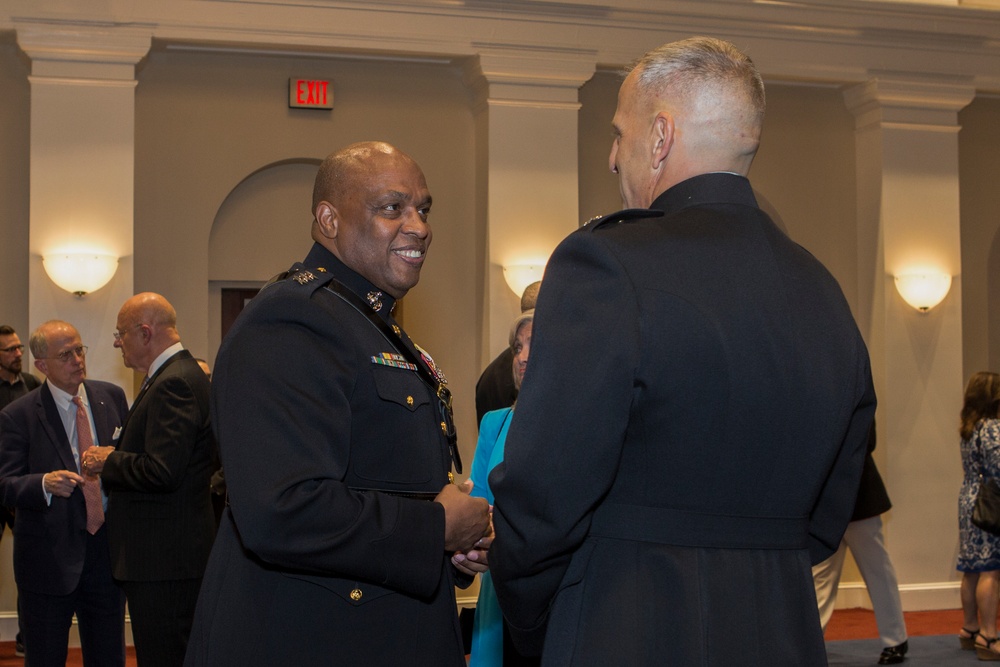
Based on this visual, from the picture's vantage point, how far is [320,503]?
6.11 feet

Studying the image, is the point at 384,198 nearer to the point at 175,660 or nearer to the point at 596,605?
the point at 596,605

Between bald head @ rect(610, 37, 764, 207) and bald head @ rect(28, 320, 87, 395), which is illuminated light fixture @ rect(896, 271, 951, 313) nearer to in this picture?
bald head @ rect(28, 320, 87, 395)

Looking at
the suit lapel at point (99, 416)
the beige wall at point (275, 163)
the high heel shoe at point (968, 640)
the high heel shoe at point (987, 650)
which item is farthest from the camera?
the beige wall at point (275, 163)

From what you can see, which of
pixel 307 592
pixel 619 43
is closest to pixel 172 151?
pixel 619 43

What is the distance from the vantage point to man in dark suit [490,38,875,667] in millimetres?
1518

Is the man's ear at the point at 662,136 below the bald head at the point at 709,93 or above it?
below

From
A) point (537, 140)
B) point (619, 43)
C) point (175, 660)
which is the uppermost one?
point (619, 43)

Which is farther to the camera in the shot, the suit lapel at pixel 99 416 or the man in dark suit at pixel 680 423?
the suit lapel at pixel 99 416

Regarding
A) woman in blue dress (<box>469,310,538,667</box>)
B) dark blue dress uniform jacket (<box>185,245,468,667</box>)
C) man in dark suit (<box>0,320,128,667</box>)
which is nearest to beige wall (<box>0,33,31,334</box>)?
man in dark suit (<box>0,320,128,667</box>)

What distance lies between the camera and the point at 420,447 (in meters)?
2.13

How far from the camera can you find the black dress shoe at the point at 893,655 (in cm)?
608

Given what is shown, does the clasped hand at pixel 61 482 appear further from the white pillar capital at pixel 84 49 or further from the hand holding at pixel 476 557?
the white pillar capital at pixel 84 49

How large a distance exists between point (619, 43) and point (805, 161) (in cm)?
187

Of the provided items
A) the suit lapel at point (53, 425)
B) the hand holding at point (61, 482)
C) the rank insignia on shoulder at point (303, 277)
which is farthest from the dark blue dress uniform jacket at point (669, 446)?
the suit lapel at point (53, 425)
